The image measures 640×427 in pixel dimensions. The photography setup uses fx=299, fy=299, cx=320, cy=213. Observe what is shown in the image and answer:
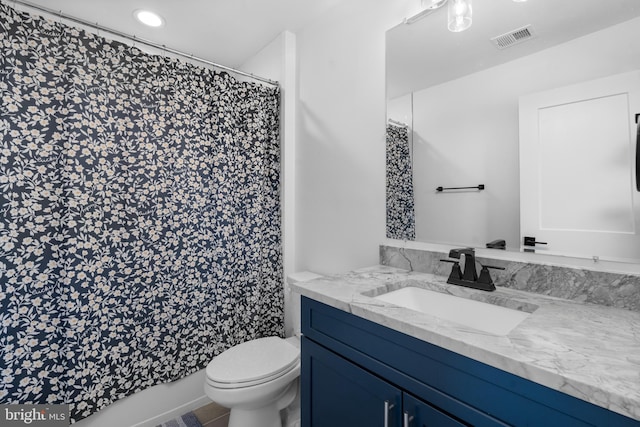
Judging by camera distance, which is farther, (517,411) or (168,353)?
(168,353)

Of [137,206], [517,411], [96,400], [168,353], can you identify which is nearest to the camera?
[517,411]

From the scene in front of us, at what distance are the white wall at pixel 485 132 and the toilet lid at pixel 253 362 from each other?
939 mm

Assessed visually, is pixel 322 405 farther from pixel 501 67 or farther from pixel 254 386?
pixel 501 67

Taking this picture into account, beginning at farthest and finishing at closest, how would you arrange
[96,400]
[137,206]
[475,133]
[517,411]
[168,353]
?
[168,353] → [137,206] → [96,400] → [475,133] → [517,411]

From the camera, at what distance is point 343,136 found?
1.78 metres

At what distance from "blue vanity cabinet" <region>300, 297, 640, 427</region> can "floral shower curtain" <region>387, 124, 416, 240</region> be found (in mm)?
662

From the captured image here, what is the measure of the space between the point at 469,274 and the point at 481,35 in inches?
39.4

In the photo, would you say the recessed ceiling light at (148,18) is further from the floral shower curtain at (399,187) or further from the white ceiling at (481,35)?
the floral shower curtain at (399,187)

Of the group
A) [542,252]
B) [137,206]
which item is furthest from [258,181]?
[542,252]

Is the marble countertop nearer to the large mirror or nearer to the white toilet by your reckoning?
the large mirror

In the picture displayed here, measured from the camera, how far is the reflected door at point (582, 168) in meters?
0.96

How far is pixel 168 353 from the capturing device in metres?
1.68

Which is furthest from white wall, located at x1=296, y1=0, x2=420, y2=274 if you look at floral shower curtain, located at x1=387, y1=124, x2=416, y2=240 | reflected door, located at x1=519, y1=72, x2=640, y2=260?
reflected door, located at x1=519, y1=72, x2=640, y2=260

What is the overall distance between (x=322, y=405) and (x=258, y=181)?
139 cm
